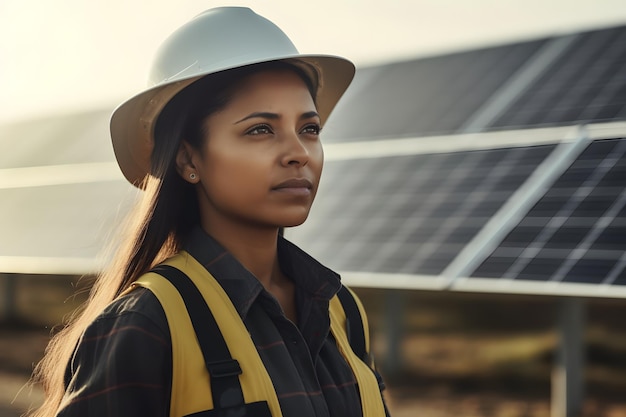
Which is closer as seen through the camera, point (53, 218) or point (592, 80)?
point (592, 80)

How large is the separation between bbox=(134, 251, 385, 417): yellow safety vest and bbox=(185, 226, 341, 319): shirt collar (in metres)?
0.05

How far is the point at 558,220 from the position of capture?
839cm

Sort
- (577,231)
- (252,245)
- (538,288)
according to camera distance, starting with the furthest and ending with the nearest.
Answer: (577,231)
(538,288)
(252,245)

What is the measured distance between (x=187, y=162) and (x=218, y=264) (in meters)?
0.26

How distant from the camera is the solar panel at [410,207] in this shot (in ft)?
28.8

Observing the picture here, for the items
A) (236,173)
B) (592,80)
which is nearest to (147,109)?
(236,173)

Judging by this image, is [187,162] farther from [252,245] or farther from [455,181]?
[455,181]

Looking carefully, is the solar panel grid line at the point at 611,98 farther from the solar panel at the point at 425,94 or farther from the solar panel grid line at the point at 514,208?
the solar panel at the point at 425,94

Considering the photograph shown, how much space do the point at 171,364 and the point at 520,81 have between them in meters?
10.8

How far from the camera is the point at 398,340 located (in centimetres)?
1112

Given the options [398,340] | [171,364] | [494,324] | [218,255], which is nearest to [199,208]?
[218,255]

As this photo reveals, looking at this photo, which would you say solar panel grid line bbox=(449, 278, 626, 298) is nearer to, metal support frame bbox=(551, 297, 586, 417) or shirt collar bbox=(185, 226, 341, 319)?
metal support frame bbox=(551, 297, 586, 417)

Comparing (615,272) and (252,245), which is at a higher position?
(615,272)

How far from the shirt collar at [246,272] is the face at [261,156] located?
100 mm
